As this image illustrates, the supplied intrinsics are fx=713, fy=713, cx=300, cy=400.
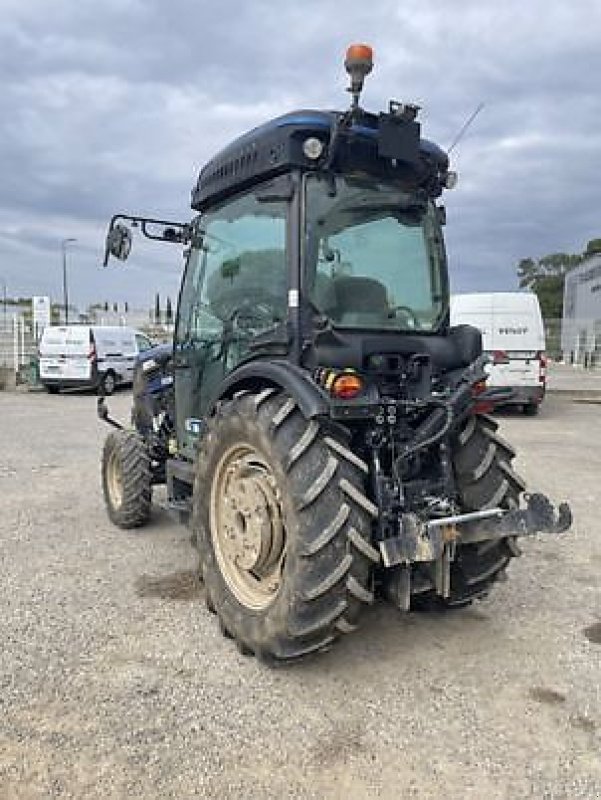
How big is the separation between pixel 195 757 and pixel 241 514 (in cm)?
120

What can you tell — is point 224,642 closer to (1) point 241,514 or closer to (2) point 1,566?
(1) point 241,514

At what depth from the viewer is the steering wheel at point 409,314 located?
3913 mm

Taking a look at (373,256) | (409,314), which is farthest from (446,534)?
(373,256)

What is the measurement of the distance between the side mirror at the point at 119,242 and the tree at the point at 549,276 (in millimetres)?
74311

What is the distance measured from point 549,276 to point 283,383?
83064 mm

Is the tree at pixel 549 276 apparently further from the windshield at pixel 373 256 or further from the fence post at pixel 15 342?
the windshield at pixel 373 256

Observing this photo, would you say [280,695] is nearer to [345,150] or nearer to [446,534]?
[446,534]

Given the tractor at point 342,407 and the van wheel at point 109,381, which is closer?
the tractor at point 342,407

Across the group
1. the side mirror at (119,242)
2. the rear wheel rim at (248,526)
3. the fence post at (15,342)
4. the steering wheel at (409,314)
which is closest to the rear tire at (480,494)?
the steering wheel at (409,314)

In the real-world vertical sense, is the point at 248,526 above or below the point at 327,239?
below

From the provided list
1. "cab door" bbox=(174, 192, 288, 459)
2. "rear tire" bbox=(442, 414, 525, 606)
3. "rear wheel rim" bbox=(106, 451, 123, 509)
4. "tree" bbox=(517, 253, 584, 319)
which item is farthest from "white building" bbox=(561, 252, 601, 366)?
"rear tire" bbox=(442, 414, 525, 606)

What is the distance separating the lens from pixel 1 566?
15.9ft

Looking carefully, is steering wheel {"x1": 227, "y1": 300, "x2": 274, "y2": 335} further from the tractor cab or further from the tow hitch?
the tow hitch

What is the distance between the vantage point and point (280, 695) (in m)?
3.18
